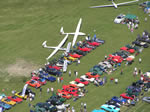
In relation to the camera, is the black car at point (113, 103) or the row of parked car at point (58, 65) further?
the row of parked car at point (58, 65)

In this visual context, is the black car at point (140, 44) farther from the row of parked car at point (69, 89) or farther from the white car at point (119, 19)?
the white car at point (119, 19)

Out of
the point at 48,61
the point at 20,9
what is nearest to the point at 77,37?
the point at 48,61

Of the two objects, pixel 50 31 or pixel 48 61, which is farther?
pixel 50 31

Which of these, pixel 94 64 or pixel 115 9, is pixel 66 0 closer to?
pixel 115 9

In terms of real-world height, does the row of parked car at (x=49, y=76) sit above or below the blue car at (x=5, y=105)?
above

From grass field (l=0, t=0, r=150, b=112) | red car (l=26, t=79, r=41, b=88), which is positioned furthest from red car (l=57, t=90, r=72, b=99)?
red car (l=26, t=79, r=41, b=88)

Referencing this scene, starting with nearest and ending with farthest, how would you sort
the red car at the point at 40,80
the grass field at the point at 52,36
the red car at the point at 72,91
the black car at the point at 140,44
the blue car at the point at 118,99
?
the blue car at the point at 118,99, the red car at the point at 72,91, the grass field at the point at 52,36, the red car at the point at 40,80, the black car at the point at 140,44

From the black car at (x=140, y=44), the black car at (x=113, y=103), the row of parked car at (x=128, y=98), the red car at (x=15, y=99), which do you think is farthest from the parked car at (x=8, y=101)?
the black car at (x=140, y=44)

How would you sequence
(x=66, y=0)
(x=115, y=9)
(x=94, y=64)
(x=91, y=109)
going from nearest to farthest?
(x=91, y=109)
(x=94, y=64)
(x=115, y=9)
(x=66, y=0)
